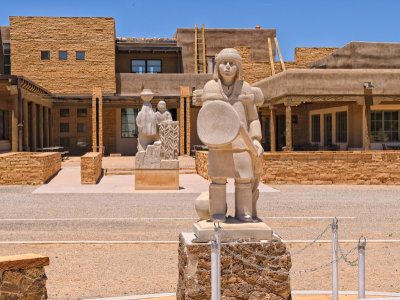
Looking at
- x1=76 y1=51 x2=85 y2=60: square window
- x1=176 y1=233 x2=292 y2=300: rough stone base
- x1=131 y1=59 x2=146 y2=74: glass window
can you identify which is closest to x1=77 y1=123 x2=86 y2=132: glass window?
x1=76 y1=51 x2=85 y2=60: square window

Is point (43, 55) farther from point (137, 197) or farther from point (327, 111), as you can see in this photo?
point (137, 197)

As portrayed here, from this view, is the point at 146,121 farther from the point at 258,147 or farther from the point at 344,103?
the point at 344,103

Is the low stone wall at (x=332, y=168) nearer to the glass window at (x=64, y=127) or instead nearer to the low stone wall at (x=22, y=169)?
the low stone wall at (x=22, y=169)

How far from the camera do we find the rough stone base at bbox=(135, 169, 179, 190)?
16172mm

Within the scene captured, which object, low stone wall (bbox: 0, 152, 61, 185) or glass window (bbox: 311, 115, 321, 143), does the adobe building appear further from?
low stone wall (bbox: 0, 152, 61, 185)

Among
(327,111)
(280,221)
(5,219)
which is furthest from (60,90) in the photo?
(280,221)

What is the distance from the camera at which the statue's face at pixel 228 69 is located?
223 inches

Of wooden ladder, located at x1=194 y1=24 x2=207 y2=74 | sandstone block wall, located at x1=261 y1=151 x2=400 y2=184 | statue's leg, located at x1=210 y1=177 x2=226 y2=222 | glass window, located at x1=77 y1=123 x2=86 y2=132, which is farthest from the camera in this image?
wooden ladder, located at x1=194 y1=24 x2=207 y2=74

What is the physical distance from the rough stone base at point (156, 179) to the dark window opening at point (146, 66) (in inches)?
815

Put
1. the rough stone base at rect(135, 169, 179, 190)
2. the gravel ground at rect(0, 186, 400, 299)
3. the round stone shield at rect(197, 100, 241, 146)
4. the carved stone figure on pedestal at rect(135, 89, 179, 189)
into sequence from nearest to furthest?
1. the round stone shield at rect(197, 100, 241, 146)
2. the gravel ground at rect(0, 186, 400, 299)
3. the carved stone figure on pedestal at rect(135, 89, 179, 189)
4. the rough stone base at rect(135, 169, 179, 190)

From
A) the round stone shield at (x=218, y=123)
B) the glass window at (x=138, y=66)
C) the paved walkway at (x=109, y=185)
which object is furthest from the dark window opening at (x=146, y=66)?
the round stone shield at (x=218, y=123)

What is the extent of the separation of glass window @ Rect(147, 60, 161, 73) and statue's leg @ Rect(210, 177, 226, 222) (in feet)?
102

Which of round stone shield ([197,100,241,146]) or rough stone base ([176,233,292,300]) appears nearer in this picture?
rough stone base ([176,233,292,300])

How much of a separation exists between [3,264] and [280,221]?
6750 mm
